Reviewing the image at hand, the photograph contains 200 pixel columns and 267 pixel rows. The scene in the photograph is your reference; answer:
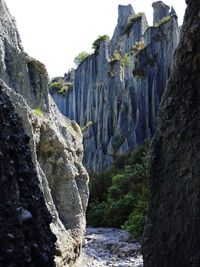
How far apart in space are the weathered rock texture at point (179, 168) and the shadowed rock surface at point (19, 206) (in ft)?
11.1

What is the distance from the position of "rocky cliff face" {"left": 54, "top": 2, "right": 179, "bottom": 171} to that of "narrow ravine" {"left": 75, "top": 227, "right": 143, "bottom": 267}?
21618mm

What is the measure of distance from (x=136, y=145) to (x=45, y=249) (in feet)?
121

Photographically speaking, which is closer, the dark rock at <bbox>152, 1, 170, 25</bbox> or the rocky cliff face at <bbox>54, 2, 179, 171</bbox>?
the rocky cliff face at <bbox>54, 2, 179, 171</bbox>

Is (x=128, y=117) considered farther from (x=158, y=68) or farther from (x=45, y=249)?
(x=45, y=249)

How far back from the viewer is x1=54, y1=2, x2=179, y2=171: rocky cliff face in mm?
41031

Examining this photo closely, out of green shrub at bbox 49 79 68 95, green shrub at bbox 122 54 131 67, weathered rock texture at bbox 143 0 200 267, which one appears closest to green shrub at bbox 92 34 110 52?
green shrub at bbox 122 54 131 67

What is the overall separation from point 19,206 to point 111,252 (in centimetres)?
1300

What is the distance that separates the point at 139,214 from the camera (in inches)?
727

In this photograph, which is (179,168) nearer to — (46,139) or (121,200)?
(46,139)

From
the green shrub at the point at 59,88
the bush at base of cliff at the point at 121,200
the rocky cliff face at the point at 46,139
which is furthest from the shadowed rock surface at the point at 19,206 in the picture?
the green shrub at the point at 59,88

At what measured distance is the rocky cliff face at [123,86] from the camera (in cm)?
4103

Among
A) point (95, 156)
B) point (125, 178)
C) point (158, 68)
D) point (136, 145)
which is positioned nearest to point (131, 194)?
point (125, 178)

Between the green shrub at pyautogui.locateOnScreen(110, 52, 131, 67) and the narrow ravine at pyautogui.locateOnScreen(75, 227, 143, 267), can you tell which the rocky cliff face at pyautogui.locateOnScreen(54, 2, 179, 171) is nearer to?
the green shrub at pyautogui.locateOnScreen(110, 52, 131, 67)

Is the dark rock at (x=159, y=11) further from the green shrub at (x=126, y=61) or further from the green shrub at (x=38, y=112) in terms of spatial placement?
the green shrub at (x=38, y=112)
